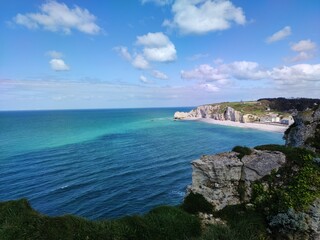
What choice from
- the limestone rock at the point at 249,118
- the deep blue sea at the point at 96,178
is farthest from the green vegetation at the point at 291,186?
the limestone rock at the point at 249,118

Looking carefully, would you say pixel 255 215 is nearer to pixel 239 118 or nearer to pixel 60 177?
pixel 60 177

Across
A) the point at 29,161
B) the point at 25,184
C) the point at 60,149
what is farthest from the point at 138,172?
the point at 60,149

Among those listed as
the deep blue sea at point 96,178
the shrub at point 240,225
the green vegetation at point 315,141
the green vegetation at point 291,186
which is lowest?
the deep blue sea at point 96,178

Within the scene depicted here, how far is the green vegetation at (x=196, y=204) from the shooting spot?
57.2 feet

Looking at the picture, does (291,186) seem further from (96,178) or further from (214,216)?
(96,178)

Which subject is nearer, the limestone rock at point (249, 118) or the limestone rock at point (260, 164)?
the limestone rock at point (260, 164)

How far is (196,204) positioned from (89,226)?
7.35 metres

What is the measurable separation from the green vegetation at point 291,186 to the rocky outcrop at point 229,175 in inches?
21.1

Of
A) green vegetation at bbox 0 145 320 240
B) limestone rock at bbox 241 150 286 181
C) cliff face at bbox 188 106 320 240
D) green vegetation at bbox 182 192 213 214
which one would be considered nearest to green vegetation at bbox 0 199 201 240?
green vegetation at bbox 0 145 320 240

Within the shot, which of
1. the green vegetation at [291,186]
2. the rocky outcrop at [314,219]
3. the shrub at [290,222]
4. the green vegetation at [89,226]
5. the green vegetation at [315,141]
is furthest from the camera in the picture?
the green vegetation at [315,141]

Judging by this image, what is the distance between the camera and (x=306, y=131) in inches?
1107

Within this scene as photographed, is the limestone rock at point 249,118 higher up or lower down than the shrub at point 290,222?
lower down

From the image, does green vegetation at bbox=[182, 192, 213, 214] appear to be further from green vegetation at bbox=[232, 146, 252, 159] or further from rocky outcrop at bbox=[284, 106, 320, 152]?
rocky outcrop at bbox=[284, 106, 320, 152]

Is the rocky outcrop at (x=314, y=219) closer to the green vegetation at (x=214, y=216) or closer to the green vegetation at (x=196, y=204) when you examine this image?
A: the green vegetation at (x=214, y=216)
